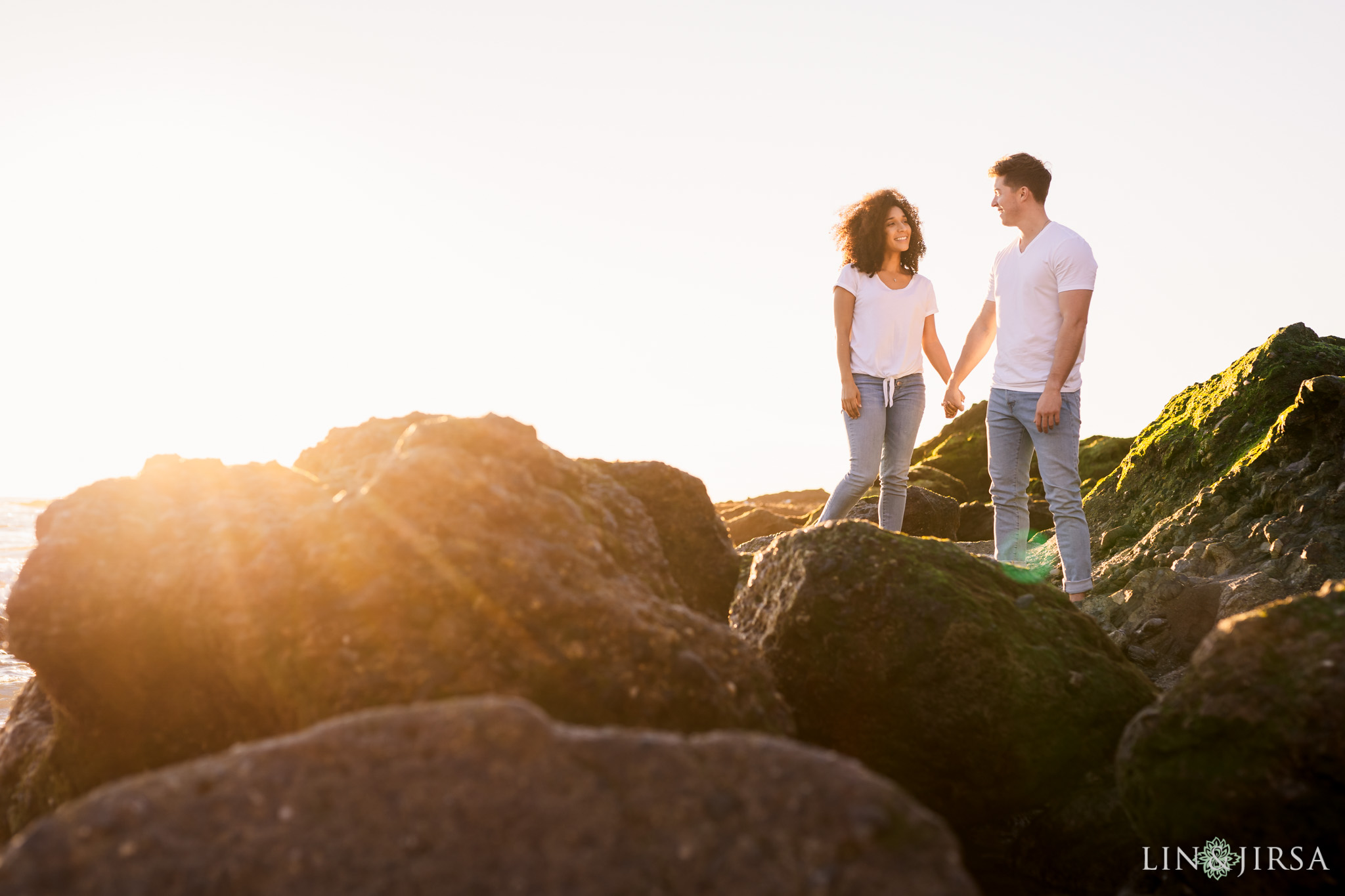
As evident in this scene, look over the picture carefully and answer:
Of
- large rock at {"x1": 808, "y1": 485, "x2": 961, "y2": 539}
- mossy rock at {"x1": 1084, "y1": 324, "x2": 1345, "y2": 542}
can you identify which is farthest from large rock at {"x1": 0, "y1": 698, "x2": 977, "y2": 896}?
large rock at {"x1": 808, "y1": 485, "x2": 961, "y2": 539}

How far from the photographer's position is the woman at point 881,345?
24.7ft

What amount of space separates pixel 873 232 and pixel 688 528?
390cm

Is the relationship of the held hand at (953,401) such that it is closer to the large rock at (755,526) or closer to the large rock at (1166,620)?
the large rock at (1166,620)

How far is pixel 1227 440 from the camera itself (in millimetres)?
8812

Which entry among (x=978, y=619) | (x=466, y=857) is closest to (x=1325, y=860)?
(x=978, y=619)

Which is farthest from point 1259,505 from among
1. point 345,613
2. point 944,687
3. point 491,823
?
point 491,823

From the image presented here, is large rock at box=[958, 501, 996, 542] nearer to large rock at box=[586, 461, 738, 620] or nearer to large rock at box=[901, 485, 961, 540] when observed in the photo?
large rock at box=[901, 485, 961, 540]

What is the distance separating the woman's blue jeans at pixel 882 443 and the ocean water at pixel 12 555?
551 cm

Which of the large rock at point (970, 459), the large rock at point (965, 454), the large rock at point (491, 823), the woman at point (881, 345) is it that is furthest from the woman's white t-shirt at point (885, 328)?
the large rock at point (965, 454)

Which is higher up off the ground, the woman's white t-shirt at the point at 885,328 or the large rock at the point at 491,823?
the woman's white t-shirt at the point at 885,328

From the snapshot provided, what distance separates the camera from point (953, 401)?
7.47 meters

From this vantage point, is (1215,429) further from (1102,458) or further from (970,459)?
(970,459)

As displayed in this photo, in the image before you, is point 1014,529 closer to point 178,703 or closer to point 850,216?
point 850,216

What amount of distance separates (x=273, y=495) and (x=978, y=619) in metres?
3.13
